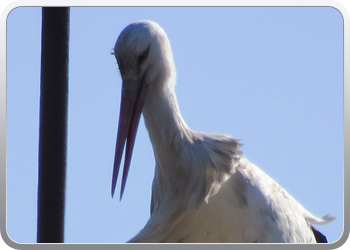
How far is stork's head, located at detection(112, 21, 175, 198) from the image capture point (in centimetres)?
265

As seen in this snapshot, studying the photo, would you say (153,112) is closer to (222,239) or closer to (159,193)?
(159,193)

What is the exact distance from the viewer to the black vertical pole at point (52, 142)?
196cm

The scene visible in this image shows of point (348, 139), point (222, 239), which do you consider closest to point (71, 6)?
point (348, 139)

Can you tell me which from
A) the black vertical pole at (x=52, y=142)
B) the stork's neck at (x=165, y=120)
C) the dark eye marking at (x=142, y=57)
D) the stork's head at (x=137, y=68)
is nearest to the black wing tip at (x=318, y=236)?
the stork's neck at (x=165, y=120)

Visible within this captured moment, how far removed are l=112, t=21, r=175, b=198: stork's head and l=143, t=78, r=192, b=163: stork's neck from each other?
35mm

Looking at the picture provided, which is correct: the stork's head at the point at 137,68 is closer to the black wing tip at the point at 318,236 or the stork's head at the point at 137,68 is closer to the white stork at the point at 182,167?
the white stork at the point at 182,167

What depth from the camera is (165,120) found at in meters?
2.76

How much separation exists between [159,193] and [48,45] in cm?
107

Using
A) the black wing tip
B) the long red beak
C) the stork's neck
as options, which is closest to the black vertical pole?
the long red beak

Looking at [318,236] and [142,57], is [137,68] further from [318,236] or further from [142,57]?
[318,236]

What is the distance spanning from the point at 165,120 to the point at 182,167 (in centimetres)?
21

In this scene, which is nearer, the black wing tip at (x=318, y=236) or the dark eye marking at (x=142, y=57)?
the dark eye marking at (x=142, y=57)

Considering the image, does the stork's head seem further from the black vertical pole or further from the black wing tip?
the black wing tip

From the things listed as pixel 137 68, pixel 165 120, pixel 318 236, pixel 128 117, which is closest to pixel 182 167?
pixel 165 120
